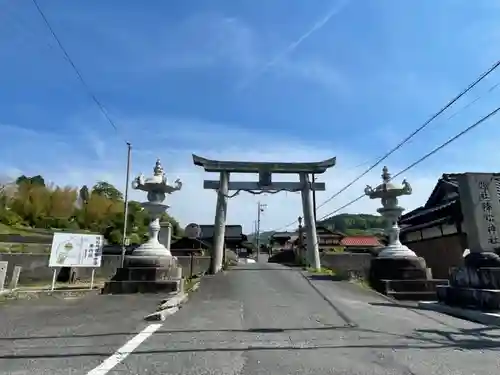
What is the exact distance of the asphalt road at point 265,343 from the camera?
4293 mm

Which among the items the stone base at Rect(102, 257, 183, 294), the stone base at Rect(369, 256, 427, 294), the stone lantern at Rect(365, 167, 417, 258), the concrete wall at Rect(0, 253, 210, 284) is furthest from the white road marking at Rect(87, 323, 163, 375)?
the concrete wall at Rect(0, 253, 210, 284)

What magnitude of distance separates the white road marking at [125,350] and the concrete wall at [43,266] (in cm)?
1751

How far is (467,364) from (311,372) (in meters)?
1.91

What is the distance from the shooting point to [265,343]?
17.9 feet

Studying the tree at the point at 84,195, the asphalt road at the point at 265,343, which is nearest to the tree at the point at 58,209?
the tree at the point at 84,195

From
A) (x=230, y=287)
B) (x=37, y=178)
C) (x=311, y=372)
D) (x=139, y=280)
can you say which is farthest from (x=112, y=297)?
(x=37, y=178)

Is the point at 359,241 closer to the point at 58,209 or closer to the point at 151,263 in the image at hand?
the point at 151,263

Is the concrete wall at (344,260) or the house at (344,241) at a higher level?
the house at (344,241)

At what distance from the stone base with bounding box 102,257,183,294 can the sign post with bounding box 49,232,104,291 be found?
2.81 meters

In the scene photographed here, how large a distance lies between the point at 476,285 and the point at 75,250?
12901 millimetres

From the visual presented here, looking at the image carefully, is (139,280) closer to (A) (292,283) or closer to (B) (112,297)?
(B) (112,297)

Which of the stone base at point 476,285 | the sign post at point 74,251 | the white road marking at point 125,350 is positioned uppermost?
the sign post at point 74,251

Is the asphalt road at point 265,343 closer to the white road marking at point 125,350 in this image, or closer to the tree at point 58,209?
the white road marking at point 125,350

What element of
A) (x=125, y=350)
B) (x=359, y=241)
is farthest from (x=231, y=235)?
(x=125, y=350)
